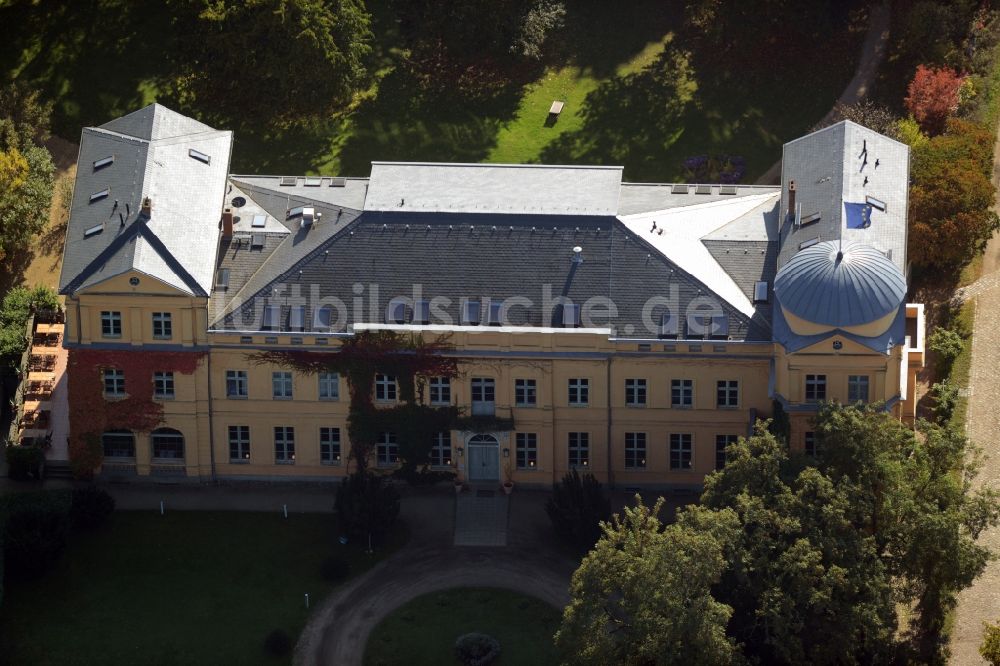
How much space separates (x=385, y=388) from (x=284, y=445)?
736cm

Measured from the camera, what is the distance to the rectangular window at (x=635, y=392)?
141625mm

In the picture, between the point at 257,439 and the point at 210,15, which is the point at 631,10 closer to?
the point at 210,15

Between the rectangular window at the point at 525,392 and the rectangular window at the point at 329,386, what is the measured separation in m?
10.3

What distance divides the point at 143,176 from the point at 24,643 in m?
28.1

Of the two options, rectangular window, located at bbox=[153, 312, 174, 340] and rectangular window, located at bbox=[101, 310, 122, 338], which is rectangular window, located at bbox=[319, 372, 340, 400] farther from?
rectangular window, located at bbox=[101, 310, 122, 338]

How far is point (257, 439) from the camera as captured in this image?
14462cm

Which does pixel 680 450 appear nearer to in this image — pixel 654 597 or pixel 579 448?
pixel 579 448

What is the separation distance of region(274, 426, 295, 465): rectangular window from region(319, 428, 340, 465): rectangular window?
170 cm

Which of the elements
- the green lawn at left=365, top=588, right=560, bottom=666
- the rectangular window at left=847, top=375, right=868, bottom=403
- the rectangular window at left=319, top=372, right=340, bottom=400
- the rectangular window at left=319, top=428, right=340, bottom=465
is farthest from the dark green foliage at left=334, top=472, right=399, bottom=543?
the rectangular window at left=847, top=375, right=868, bottom=403

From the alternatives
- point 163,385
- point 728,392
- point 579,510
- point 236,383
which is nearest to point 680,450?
point 728,392

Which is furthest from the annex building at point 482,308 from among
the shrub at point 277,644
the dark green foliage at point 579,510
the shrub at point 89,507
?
the shrub at point 277,644

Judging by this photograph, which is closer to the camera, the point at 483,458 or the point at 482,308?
the point at 482,308

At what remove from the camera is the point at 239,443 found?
14500cm

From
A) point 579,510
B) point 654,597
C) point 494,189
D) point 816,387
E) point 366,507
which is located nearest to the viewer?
point 654,597
